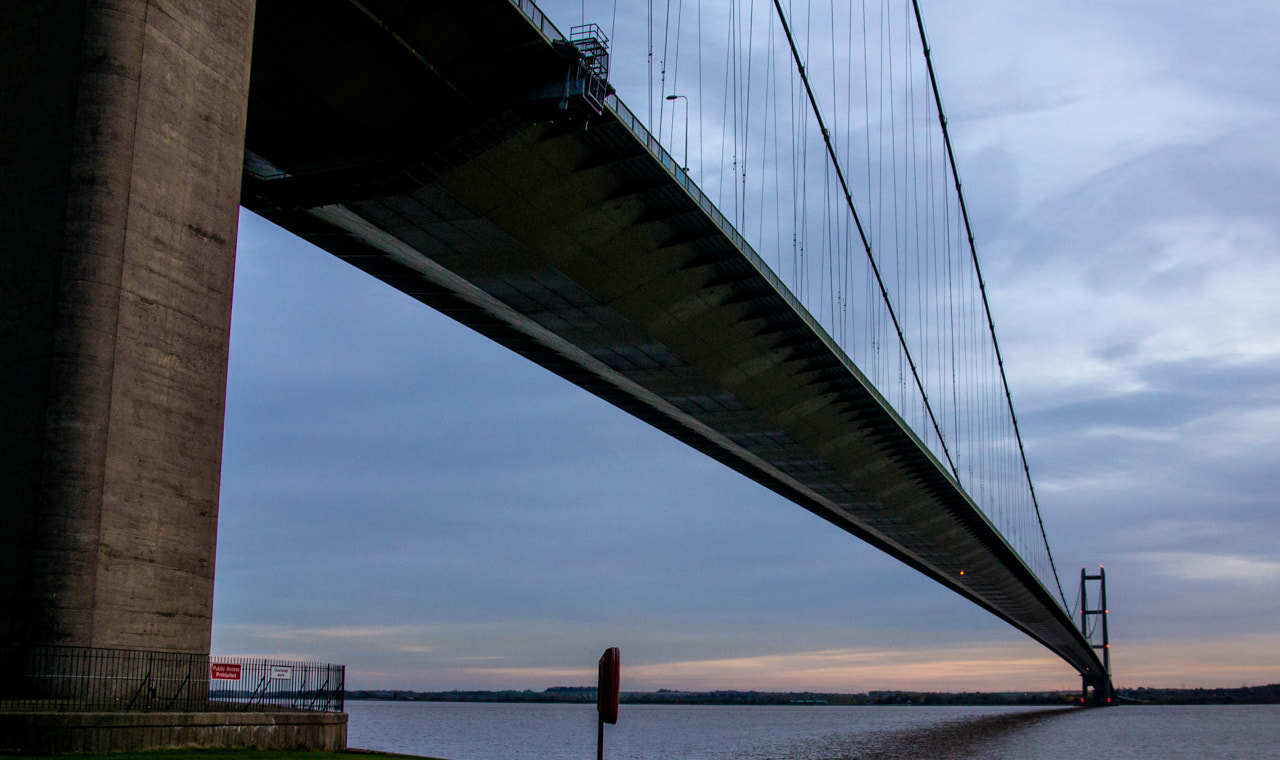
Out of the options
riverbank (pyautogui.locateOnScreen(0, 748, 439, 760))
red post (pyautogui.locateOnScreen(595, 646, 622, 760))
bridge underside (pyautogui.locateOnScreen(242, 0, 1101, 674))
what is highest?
bridge underside (pyautogui.locateOnScreen(242, 0, 1101, 674))

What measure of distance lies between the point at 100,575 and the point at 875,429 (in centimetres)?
4290

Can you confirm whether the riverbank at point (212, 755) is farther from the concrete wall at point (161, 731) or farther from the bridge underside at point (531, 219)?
the bridge underside at point (531, 219)

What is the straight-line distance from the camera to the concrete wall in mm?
12953

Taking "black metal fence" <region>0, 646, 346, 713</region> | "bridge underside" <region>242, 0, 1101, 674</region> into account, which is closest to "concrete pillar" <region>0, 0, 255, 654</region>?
"black metal fence" <region>0, 646, 346, 713</region>

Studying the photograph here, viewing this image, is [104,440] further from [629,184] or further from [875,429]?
[875,429]

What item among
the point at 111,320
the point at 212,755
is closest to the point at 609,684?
the point at 212,755

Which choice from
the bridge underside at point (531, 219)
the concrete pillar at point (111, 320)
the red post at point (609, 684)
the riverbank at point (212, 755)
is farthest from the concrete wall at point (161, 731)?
the bridge underside at point (531, 219)

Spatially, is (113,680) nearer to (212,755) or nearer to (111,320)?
(212,755)

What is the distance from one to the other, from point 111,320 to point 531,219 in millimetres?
16627

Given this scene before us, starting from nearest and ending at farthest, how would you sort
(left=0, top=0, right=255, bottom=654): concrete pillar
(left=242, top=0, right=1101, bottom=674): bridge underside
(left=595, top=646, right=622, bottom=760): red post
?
1. (left=595, top=646, right=622, bottom=760): red post
2. (left=0, top=0, right=255, bottom=654): concrete pillar
3. (left=242, top=0, right=1101, bottom=674): bridge underside

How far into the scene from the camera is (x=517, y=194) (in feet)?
98.6

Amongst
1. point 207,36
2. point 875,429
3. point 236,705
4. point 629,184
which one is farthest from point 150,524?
point 875,429

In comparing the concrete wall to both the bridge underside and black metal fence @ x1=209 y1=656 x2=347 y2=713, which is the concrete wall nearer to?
black metal fence @ x1=209 y1=656 x2=347 y2=713

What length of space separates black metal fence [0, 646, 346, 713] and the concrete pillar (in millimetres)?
204
